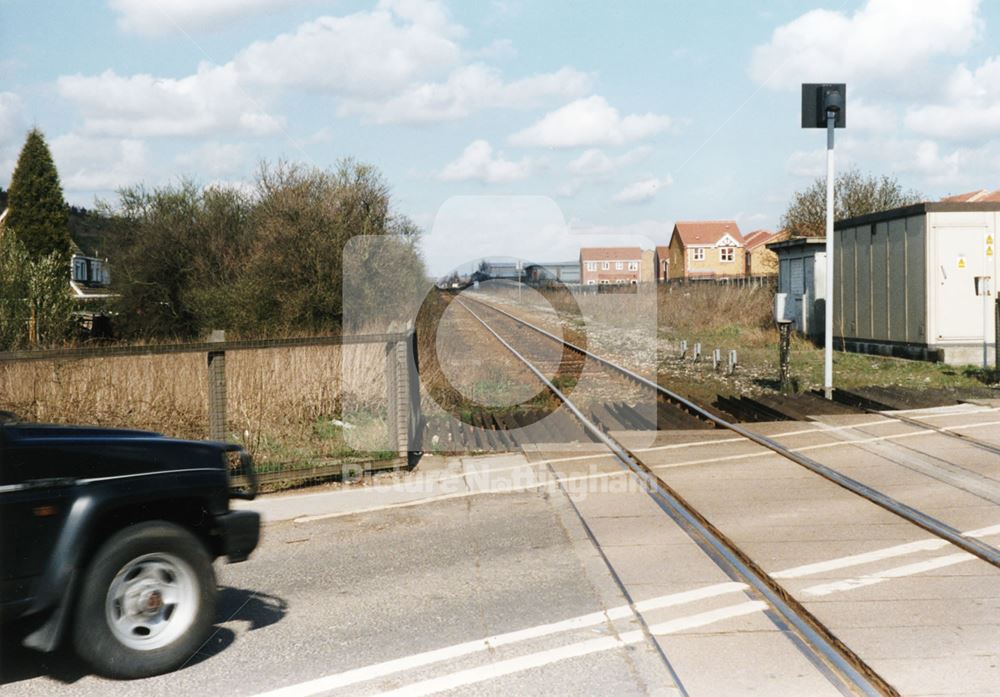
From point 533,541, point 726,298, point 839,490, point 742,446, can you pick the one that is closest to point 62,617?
point 533,541

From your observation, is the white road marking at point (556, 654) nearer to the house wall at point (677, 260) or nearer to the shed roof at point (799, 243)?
the shed roof at point (799, 243)

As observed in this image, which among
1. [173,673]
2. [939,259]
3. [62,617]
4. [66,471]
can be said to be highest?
[939,259]

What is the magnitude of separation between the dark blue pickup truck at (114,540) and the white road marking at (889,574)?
134 inches

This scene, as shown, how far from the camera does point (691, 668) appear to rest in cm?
484

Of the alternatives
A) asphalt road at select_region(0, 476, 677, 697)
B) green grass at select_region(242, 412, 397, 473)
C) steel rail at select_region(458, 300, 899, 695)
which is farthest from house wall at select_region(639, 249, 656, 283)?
asphalt road at select_region(0, 476, 677, 697)

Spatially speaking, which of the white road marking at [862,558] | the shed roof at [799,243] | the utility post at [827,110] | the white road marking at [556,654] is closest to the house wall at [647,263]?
the shed roof at [799,243]

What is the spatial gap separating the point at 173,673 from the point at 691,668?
101 inches

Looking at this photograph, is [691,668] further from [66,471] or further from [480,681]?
[66,471]

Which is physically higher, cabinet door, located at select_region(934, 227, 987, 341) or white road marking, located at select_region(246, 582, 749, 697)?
cabinet door, located at select_region(934, 227, 987, 341)

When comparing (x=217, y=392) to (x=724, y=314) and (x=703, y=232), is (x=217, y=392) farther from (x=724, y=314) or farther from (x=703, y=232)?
(x=703, y=232)

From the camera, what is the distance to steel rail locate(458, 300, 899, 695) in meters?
4.71

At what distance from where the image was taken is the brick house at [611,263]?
27.4m

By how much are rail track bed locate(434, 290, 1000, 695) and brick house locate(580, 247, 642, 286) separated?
576 inches

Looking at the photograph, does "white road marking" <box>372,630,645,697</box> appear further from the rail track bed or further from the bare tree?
the bare tree
